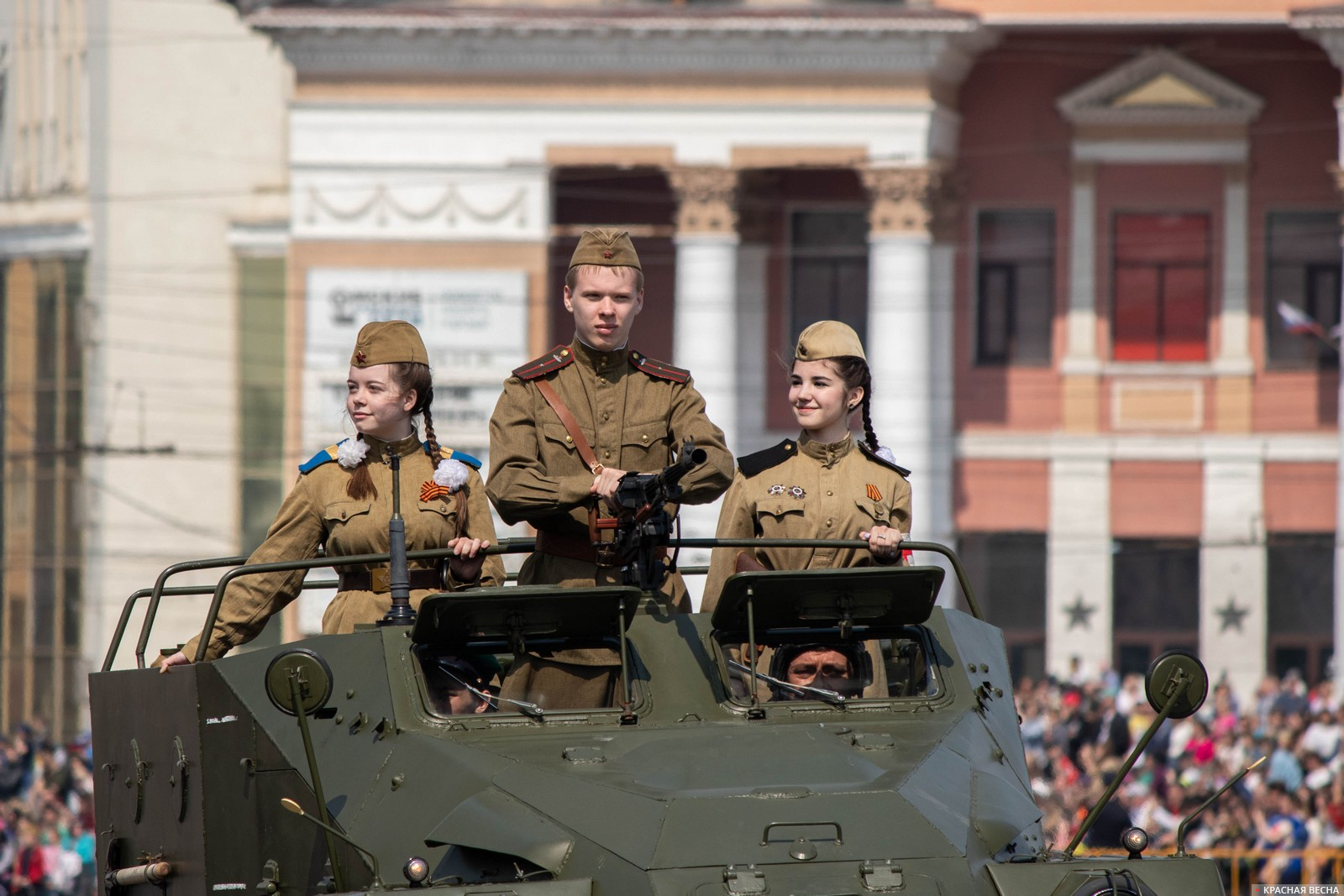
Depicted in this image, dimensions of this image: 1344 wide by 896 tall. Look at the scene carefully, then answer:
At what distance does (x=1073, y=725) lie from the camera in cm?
2494

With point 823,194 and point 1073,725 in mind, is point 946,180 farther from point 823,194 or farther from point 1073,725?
point 1073,725

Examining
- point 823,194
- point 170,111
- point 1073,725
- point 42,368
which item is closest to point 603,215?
point 823,194

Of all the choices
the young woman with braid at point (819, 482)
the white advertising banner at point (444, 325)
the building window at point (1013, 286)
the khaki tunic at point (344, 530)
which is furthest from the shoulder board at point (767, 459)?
the building window at point (1013, 286)

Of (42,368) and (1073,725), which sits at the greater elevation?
(42,368)

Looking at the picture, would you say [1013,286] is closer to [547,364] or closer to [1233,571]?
[1233,571]

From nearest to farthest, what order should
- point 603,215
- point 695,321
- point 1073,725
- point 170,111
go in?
1. point 1073,725
2. point 695,321
3. point 603,215
4. point 170,111

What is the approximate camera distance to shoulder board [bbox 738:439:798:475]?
9625 millimetres

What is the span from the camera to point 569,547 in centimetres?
893

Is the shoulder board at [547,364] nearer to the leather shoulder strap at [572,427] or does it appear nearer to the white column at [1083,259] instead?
the leather shoulder strap at [572,427]

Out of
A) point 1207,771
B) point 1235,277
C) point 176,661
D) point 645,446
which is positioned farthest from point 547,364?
point 1235,277

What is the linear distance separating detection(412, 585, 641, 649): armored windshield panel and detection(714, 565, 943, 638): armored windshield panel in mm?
348

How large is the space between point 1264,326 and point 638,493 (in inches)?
1218

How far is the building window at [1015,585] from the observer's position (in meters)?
37.6

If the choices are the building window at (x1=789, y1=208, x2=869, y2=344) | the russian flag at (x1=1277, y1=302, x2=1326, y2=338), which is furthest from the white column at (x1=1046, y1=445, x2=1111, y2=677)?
the building window at (x1=789, y1=208, x2=869, y2=344)
